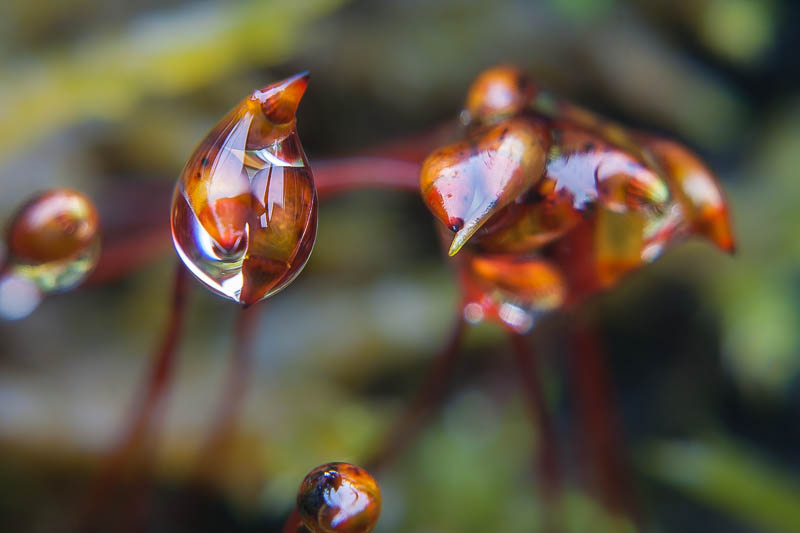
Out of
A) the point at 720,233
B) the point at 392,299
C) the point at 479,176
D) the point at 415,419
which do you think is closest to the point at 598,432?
the point at 415,419

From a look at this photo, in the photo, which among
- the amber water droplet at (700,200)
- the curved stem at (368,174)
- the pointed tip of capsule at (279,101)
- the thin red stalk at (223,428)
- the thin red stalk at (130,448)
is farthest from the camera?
the thin red stalk at (223,428)

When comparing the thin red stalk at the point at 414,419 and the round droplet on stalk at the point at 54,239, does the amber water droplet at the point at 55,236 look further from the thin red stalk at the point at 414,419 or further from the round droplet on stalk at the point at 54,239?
the thin red stalk at the point at 414,419

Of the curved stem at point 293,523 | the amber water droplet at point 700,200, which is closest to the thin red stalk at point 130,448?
the curved stem at point 293,523

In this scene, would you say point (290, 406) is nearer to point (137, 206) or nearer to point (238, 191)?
point (137, 206)

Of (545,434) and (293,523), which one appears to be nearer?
(293,523)

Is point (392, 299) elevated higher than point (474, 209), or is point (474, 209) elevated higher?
point (474, 209)

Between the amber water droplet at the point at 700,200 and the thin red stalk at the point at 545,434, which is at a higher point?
the amber water droplet at the point at 700,200

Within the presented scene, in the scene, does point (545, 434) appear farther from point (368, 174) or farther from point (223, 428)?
point (223, 428)
